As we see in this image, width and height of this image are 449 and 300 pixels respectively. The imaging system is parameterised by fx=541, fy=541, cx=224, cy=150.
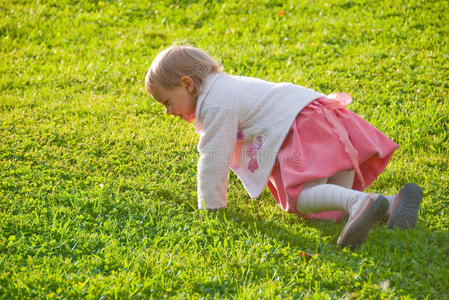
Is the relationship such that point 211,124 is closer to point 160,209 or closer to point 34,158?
point 160,209

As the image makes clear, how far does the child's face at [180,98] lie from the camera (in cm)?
359

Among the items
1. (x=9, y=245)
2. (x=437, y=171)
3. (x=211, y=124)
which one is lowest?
(x=9, y=245)

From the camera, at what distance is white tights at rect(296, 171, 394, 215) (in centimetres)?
308

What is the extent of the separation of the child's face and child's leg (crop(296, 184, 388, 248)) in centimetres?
96

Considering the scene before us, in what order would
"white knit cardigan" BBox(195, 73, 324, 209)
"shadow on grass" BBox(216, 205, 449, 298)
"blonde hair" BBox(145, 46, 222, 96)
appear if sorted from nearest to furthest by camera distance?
"shadow on grass" BBox(216, 205, 449, 298), "white knit cardigan" BBox(195, 73, 324, 209), "blonde hair" BBox(145, 46, 222, 96)

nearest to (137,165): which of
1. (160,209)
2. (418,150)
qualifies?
(160,209)

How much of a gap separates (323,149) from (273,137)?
1.05 feet

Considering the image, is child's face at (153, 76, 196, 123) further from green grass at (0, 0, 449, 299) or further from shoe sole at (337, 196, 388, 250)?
shoe sole at (337, 196, 388, 250)

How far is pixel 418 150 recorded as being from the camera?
4434mm

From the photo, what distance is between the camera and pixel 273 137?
340 cm


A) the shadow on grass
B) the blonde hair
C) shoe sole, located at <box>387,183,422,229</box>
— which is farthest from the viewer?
the blonde hair

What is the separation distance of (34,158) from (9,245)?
1.24 metres

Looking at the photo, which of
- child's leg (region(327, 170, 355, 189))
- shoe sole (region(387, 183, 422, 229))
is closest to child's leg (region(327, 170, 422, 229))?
shoe sole (region(387, 183, 422, 229))

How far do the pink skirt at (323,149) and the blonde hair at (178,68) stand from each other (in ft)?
2.29
